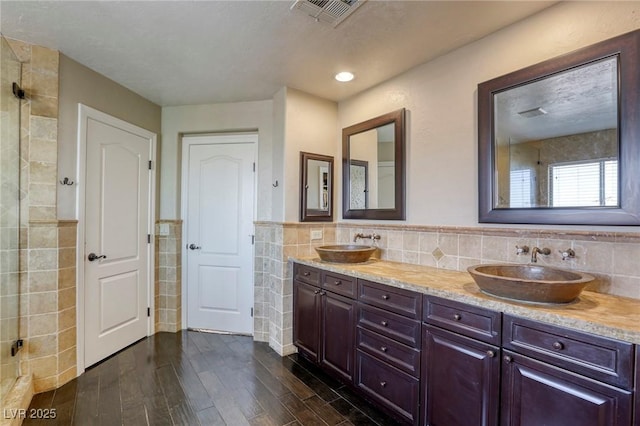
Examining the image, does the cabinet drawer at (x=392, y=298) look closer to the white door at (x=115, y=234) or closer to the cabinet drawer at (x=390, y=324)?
the cabinet drawer at (x=390, y=324)

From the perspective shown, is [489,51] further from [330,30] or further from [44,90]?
[44,90]

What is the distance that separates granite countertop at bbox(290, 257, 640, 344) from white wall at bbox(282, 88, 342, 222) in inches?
37.8

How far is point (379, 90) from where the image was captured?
2691 millimetres

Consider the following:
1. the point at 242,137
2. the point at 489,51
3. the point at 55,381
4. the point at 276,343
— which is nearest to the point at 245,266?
the point at 276,343

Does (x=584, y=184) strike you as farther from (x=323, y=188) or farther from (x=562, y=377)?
(x=323, y=188)

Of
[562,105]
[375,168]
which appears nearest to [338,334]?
[375,168]

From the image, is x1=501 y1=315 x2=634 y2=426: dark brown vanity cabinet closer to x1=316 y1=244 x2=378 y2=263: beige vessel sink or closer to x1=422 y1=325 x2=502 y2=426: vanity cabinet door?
x1=422 y1=325 x2=502 y2=426: vanity cabinet door

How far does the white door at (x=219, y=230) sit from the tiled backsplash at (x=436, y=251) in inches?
10.0

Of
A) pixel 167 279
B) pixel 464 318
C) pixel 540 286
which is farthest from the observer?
pixel 167 279

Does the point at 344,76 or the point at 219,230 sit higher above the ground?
the point at 344,76

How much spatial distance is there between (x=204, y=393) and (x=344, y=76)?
2717mm

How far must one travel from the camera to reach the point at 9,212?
198 centimetres

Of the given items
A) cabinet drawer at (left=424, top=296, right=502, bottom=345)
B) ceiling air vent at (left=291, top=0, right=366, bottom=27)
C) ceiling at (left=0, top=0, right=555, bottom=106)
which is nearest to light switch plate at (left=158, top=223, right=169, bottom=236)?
ceiling at (left=0, top=0, right=555, bottom=106)

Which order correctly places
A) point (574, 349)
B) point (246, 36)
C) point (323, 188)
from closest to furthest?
point (574, 349)
point (246, 36)
point (323, 188)
